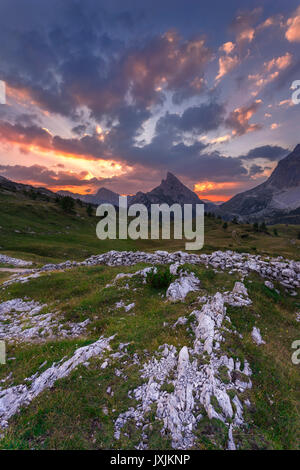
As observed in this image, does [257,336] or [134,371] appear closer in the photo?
[134,371]

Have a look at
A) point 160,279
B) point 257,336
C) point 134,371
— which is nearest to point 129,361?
point 134,371

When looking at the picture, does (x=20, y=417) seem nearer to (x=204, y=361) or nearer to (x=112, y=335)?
(x=112, y=335)

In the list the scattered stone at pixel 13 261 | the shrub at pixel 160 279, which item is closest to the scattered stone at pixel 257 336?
the shrub at pixel 160 279

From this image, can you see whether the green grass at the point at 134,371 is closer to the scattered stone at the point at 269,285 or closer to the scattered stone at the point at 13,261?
the scattered stone at the point at 269,285

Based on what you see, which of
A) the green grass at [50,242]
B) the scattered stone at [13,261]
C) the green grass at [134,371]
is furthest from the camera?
the green grass at [50,242]

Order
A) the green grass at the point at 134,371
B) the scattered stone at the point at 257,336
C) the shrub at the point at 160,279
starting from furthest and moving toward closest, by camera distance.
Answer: the shrub at the point at 160,279
the scattered stone at the point at 257,336
the green grass at the point at 134,371

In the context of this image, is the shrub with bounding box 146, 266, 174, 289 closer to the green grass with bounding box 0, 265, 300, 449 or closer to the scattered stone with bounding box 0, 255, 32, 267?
the green grass with bounding box 0, 265, 300, 449

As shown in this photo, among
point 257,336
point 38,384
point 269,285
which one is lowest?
point 38,384

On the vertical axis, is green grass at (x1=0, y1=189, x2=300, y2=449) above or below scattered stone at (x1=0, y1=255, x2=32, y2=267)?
below

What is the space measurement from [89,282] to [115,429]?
16.7 meters

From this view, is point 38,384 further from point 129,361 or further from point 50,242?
point 50,242

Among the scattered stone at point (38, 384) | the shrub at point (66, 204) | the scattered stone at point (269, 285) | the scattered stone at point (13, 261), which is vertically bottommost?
the scattered stone at point (38, 384)

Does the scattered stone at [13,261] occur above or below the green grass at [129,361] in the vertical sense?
above

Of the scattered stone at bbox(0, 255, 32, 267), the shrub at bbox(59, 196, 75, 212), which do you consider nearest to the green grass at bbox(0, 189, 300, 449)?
the scattered stone at bbox(0, 255, 32, 267)
